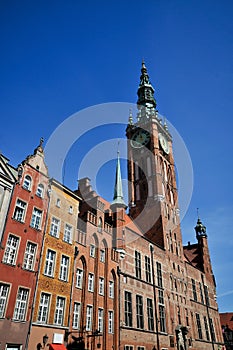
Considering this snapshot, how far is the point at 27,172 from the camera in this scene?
20.9 metres

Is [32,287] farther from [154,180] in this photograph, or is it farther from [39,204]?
[154,180]

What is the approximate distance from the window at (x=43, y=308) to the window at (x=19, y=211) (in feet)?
16.7

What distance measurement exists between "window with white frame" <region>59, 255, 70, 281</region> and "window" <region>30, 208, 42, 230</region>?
3.11 meters

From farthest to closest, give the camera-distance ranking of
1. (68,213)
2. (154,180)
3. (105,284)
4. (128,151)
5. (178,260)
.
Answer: (128,151) → (154,180) → (178,260) → (105,284) → (68,213)

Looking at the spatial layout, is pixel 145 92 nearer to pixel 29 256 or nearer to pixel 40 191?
pixel 40 191

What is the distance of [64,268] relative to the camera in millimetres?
21531

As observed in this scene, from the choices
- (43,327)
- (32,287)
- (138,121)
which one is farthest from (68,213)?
(138,121)

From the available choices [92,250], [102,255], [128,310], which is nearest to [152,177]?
[102,255]

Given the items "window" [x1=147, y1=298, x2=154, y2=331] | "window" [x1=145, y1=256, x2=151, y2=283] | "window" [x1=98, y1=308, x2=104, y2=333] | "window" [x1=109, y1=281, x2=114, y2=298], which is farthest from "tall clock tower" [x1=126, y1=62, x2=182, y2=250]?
"window" [x1=98, y1=308, x2=104, y2=333]

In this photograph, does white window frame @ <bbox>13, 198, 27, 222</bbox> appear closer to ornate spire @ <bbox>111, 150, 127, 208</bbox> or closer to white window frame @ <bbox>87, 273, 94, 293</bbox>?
white window frame @ <bbox>87, 273, 94, 293</bbox>

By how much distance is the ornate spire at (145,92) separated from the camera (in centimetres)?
5879

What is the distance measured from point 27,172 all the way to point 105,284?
38.6 ft

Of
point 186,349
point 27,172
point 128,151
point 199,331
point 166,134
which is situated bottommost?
point 186,349

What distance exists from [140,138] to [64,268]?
34.5 meters
